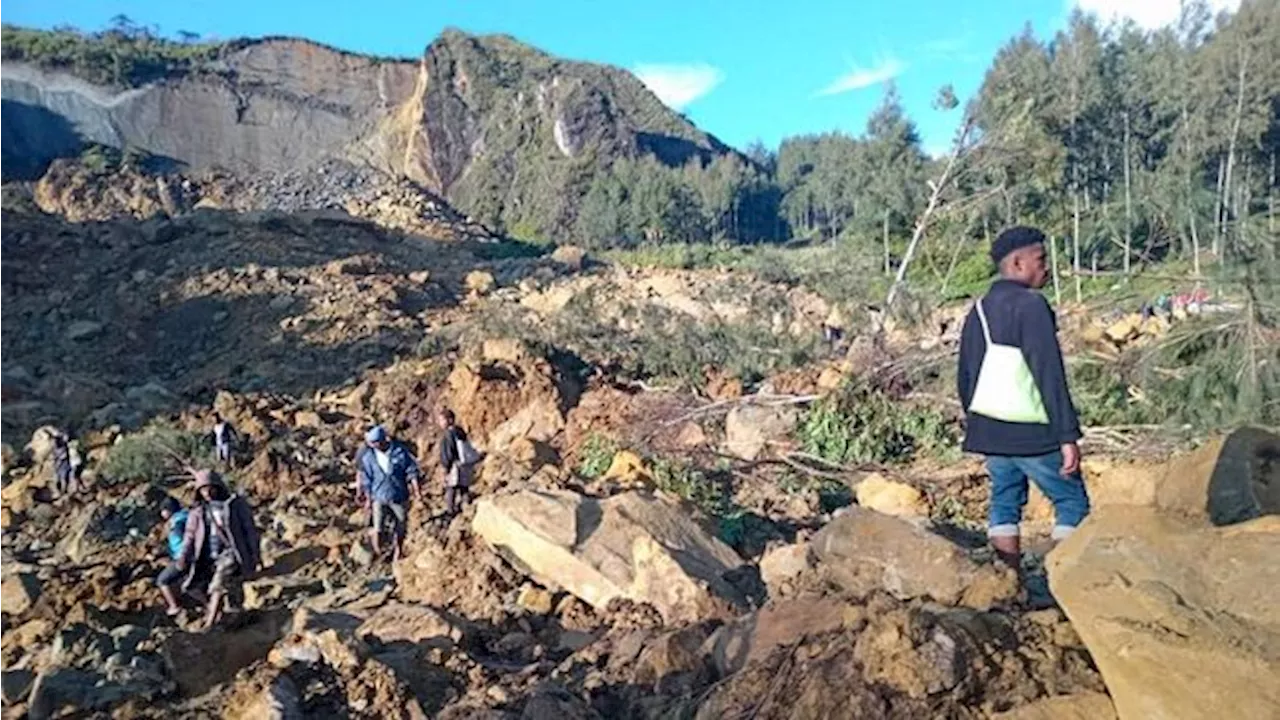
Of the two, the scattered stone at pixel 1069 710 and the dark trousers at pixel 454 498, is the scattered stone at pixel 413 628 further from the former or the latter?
the dark trousers at pixel 454 498

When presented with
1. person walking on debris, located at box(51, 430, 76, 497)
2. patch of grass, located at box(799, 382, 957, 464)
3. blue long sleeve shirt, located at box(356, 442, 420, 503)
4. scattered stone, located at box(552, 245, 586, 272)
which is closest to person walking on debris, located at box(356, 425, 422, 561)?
blue long sleeve shirt, located at box(356, 442, 420, 503)

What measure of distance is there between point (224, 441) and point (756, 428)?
586 cm

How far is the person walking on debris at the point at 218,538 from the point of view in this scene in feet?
21.0

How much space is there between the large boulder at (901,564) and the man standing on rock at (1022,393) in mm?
242

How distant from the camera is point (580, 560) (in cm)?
531

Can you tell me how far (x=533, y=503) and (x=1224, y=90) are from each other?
28.6 meters

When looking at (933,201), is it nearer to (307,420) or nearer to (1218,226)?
(1218,226)

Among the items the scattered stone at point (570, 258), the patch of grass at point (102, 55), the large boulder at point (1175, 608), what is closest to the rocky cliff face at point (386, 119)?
the patch of grass at point (102, 55)

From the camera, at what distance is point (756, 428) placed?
966cm

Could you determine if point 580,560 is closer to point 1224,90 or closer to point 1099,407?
point 1099,407

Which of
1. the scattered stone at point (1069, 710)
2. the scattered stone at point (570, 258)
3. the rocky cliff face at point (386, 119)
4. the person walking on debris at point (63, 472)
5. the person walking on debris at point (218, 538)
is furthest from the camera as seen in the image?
the rocky cliff face at point (386, 119)

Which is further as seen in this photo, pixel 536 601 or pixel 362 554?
pixel 362 554

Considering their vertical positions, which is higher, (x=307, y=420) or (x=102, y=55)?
(x=102, y=55)

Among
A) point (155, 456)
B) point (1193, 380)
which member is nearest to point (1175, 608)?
point (1193, 380)
